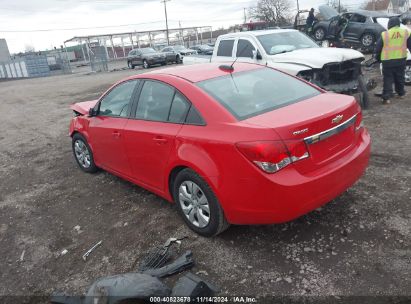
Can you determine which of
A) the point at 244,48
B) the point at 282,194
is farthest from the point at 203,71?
the point at 244,48

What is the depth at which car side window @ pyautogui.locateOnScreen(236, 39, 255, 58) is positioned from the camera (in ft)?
29.6

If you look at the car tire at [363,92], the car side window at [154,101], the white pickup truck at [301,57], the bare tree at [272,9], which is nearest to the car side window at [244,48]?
the white pickup truck at [301,57]

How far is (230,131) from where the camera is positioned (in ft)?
10.4

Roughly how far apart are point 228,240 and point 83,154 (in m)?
3.14

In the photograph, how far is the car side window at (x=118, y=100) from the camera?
4.53 m

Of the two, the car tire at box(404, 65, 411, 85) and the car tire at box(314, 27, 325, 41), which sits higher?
the car tire at box(314, 27, 325, 41)

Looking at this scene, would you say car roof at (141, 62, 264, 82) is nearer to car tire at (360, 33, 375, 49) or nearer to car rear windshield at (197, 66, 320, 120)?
car rear windshield at (197, 66, 320, 120)

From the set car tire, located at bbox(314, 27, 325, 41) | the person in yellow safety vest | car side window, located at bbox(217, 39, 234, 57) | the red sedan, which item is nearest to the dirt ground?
the red sedan

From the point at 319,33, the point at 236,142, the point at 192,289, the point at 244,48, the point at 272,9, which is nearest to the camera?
the point at 192,289

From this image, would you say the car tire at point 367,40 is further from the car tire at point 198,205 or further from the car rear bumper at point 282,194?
the car tire at point 198,205

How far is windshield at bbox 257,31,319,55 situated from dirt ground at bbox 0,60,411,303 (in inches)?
Result: 150

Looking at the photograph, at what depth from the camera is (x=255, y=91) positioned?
3.78 m

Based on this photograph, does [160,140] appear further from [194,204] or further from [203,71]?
[203,71]

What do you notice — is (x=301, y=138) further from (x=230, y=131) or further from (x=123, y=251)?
(x=123, y=251)
